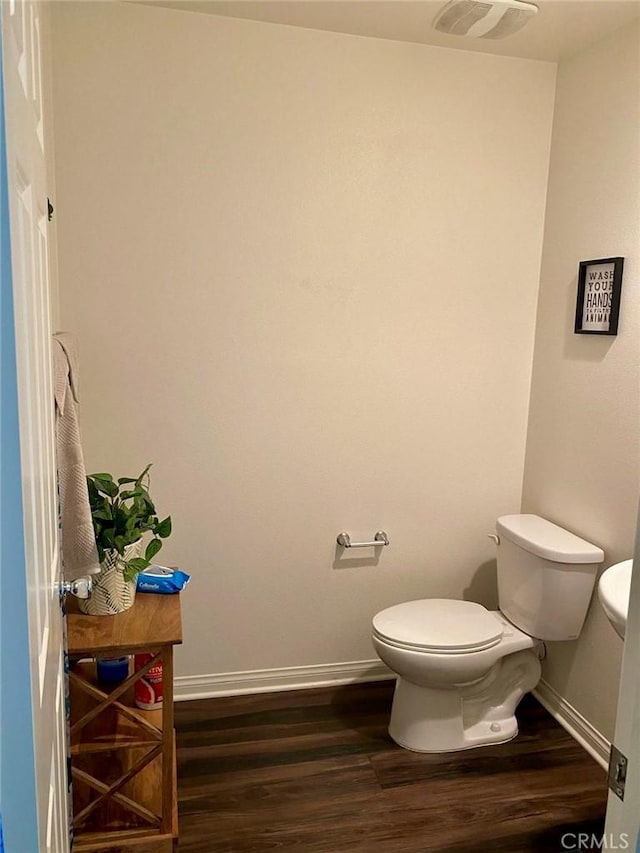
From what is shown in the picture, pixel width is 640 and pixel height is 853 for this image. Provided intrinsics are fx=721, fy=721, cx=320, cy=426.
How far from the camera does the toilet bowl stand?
7.79 feet

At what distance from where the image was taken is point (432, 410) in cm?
279

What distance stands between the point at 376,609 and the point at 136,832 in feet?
4.13

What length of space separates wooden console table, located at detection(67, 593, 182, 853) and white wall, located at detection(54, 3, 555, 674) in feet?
2.15

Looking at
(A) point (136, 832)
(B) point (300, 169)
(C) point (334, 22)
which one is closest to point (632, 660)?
(A) point (136, 832)

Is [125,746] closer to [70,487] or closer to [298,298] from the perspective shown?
[70,487]

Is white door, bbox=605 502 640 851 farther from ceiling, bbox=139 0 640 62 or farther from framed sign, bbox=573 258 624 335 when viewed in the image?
ceiling, bbox=139 0 640 62

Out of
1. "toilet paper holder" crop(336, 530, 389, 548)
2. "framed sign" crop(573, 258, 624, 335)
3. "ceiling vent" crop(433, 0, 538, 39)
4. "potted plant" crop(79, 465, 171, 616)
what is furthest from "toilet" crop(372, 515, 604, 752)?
"ceiling vent" crop(433, 0, 538, 39)

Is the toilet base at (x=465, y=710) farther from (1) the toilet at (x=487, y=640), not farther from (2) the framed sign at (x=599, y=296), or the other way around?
(2) the framed sign at (x=599, y=296)

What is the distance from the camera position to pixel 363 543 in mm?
2805

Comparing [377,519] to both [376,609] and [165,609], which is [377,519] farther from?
[165,609]

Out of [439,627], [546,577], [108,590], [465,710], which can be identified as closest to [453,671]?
[439,627]

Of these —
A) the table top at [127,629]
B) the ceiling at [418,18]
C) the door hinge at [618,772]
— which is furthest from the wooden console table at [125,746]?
the ceiling at [418,18]

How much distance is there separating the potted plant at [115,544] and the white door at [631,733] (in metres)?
1.40

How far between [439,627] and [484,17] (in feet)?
6.38
